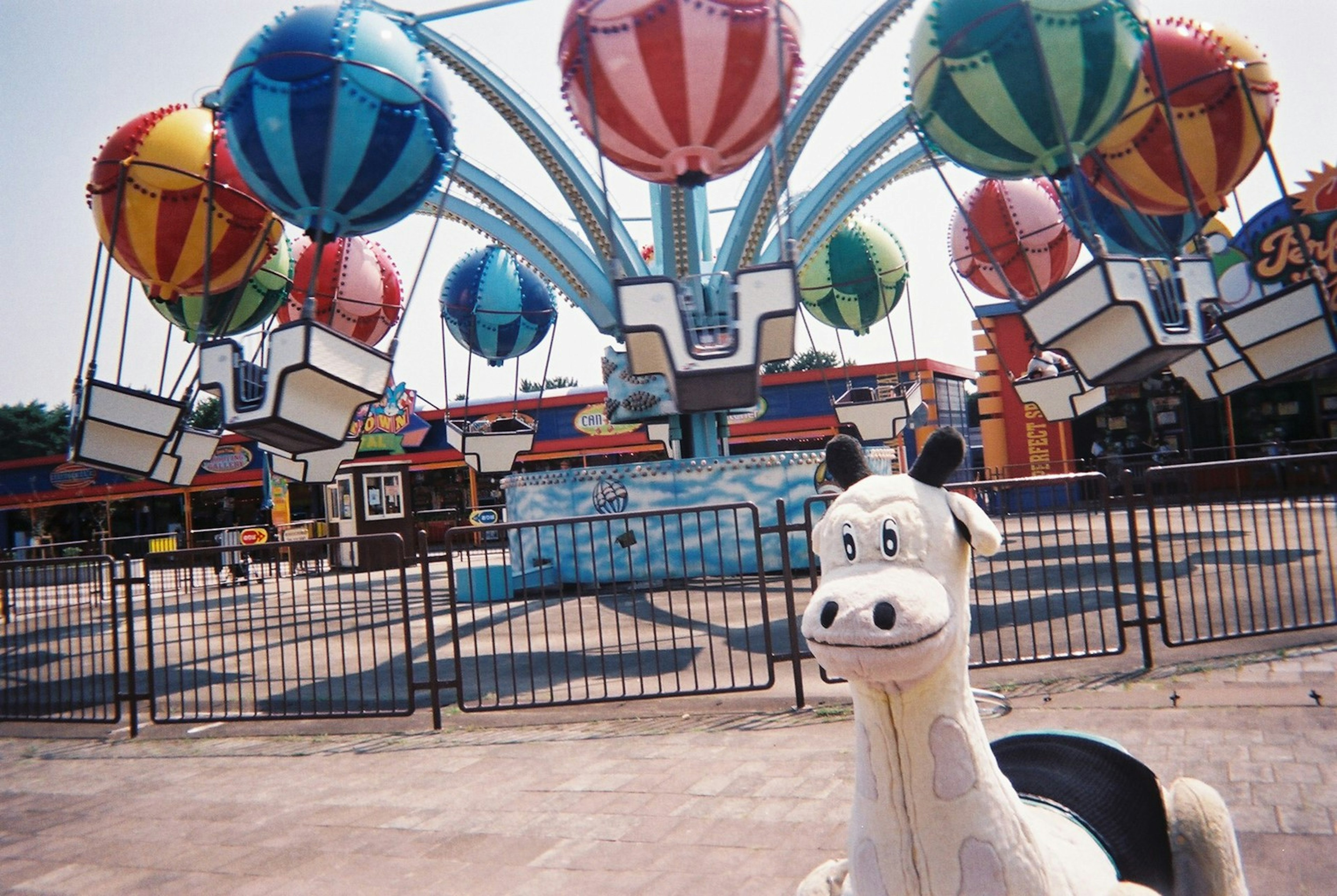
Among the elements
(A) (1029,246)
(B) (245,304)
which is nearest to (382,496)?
(B) (245,304)

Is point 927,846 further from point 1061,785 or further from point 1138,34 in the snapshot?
point 1138,34

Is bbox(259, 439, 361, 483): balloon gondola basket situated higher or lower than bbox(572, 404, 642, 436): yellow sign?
lower

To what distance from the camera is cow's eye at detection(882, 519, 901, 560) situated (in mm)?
1780

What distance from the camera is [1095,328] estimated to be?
8.05m

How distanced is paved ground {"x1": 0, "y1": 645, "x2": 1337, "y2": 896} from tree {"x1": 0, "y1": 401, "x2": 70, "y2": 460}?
55.3m

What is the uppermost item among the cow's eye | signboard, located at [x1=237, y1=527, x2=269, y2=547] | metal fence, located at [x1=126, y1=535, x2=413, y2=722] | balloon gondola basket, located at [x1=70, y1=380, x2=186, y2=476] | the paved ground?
balloon gondola basket, located at [x1=70, y1=380, x2=186, y2=476]

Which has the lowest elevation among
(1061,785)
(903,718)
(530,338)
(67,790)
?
(67,790)

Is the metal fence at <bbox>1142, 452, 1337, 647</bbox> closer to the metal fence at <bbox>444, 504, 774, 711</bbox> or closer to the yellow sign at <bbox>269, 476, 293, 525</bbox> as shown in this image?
the metal fence at <bbox>444, 504, 774, 711</bbox>

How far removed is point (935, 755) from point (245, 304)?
13065 millimetres

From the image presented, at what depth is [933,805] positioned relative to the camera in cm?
173

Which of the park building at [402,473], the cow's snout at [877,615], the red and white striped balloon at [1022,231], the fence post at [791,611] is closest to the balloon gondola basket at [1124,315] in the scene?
the fence post at [791,611]

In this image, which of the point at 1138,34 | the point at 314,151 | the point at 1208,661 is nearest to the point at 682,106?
the point at 314,151

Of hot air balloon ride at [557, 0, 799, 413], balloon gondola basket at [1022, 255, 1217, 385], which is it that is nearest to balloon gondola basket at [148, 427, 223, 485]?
hot air balloon ride at [557, 0, 799, 413]

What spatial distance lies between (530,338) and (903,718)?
15.5 metres
